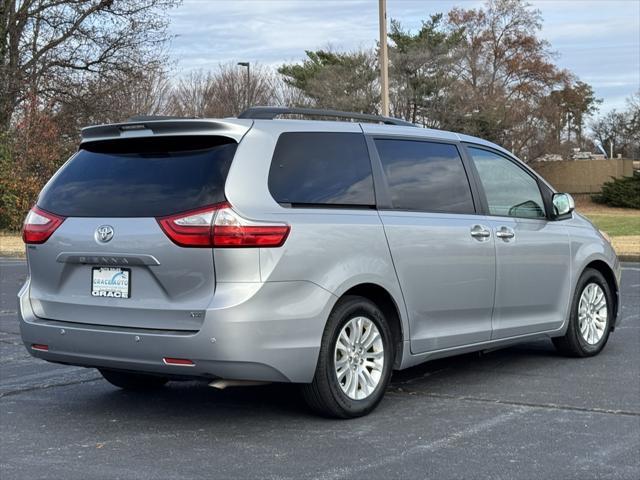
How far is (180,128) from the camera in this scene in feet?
17.9

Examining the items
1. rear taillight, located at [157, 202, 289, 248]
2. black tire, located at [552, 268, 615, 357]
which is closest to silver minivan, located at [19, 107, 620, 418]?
rear taillight, located at [157, 202, 289, 248]

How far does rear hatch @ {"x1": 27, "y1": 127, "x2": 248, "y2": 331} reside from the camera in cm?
519

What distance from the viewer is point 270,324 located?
518cm

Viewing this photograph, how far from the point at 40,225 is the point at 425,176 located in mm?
2566

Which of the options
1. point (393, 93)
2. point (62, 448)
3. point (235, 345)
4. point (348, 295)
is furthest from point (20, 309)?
point (393, 93)

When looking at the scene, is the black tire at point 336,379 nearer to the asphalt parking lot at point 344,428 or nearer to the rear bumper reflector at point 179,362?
the asphalt parking lot at point 344,428

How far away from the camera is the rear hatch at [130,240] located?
5188 mm

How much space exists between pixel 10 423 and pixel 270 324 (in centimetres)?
184

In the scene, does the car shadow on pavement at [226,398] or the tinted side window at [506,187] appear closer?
the car shadow on pavement at [226,398]

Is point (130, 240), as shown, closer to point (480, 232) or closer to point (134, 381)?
point (134, 381)

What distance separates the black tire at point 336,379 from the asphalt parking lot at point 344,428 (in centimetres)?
9

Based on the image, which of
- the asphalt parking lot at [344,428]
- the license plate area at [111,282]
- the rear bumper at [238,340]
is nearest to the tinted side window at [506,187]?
the asphalt parking lot at [344,428]

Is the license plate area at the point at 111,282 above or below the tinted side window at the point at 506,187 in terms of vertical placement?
below

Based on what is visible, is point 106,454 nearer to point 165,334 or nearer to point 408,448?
point 165,334
